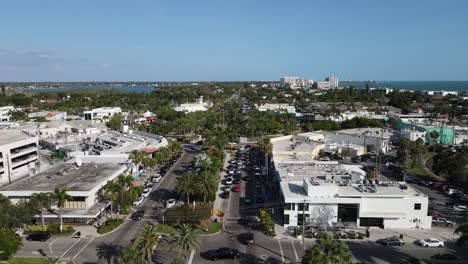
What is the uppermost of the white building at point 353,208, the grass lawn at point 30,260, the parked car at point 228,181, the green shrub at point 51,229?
the white building at point 353,208

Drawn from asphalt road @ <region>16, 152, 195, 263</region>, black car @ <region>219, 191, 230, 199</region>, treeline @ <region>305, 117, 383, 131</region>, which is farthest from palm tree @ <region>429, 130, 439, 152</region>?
asphalt road @ <region>16, 152, 195, 263</region>

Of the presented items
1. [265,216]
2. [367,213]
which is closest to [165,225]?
[265,216]

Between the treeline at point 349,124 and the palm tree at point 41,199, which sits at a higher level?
the treeline at point 349,124

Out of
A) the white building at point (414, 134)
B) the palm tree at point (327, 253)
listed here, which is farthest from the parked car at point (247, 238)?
the white building at point (414, 134)

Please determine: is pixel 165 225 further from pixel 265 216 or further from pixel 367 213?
pixel 367 213

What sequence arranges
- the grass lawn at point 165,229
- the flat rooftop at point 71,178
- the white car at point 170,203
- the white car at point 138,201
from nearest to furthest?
the grass lawn at point 165,229
the flat rooftop at point 71,178
the white car at point 170,203
the white car at point 138,201

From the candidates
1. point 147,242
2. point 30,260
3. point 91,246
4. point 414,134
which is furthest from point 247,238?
point 414,134

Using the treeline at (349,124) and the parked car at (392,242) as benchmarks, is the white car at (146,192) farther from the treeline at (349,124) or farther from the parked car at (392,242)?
the treeline at (349,124)

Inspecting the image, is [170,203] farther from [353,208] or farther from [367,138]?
[367,138]
